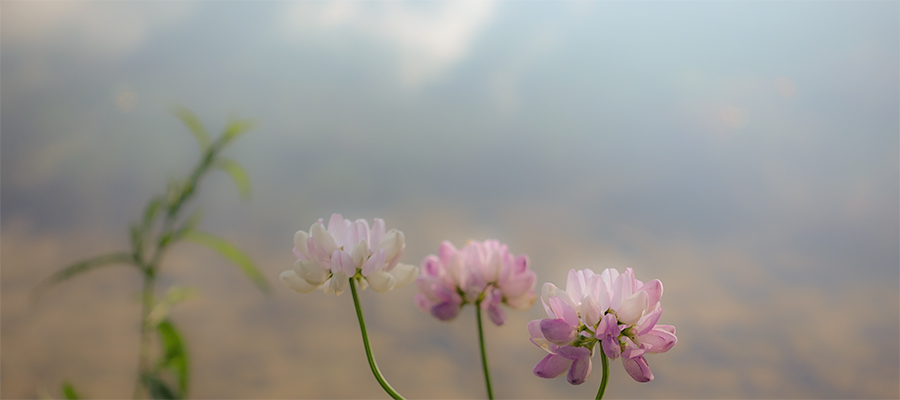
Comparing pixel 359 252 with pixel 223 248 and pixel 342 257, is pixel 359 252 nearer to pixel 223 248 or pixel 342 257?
pixel 342 257

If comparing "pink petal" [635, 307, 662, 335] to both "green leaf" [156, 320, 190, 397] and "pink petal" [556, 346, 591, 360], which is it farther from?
"green leaf" [156, 320, 190, 397]

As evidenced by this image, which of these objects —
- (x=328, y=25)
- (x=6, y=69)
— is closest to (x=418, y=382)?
(x=328, y=25)

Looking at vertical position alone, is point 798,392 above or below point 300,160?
below

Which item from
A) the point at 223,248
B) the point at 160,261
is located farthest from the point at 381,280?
the point at 160,261

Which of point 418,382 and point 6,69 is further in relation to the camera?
point 6,69

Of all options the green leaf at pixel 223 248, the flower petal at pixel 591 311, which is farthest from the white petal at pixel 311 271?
the green leaf at pixel 223 248

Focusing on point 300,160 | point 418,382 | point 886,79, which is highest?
point 886,79

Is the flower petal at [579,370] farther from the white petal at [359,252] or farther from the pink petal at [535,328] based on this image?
the white petal at [359,252]

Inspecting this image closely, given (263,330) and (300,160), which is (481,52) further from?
(263,330)
